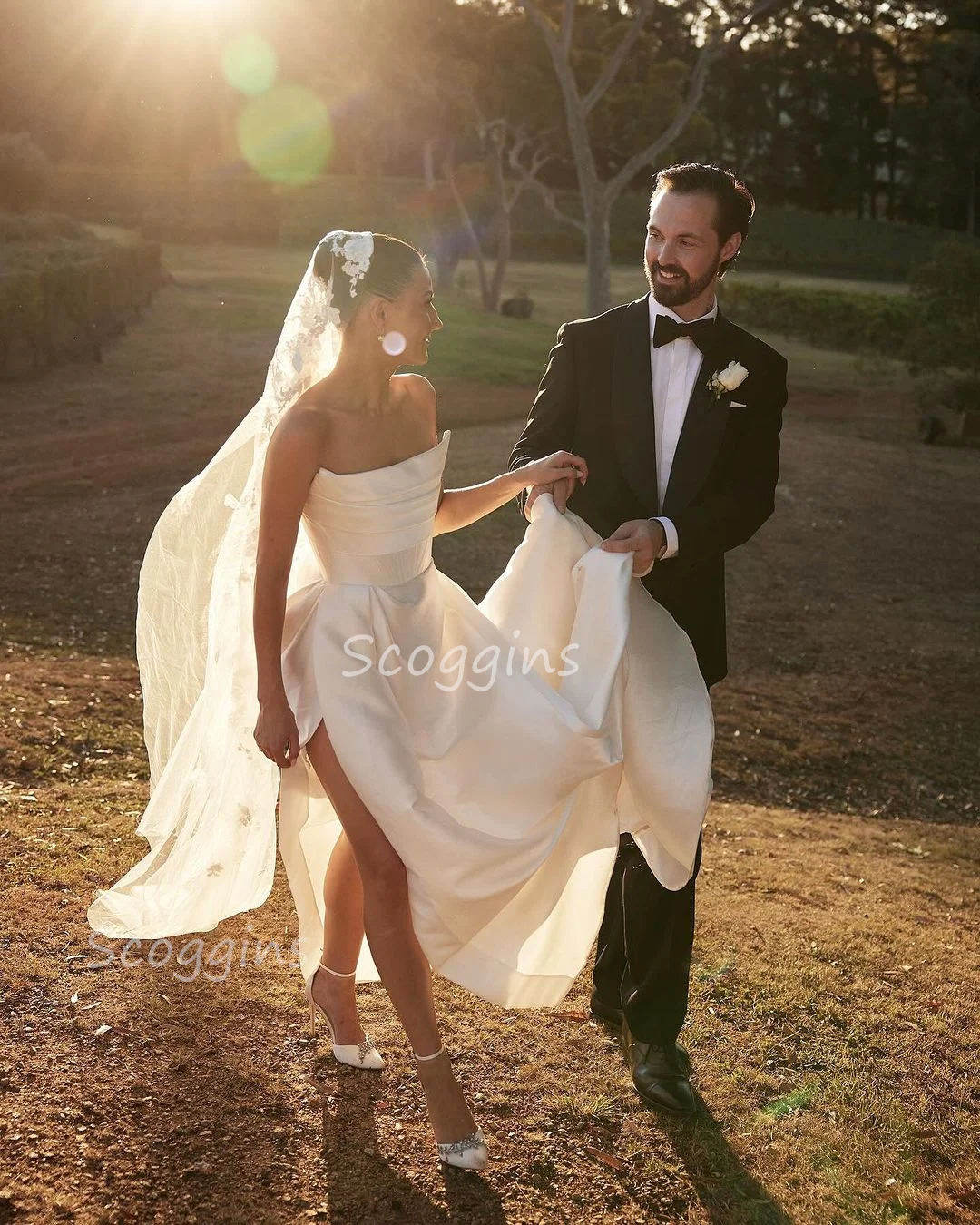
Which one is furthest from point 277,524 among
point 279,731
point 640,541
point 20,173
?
point 20,173

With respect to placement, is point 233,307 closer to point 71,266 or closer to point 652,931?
point 71,266

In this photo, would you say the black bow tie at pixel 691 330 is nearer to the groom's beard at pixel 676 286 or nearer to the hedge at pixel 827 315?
the groom's beard at pixel 676 286

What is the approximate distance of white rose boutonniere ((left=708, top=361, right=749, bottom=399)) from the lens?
3.52 metres

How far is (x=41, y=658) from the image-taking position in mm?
7906

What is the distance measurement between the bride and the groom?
154 millimetres

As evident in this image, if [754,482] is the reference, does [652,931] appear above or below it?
below

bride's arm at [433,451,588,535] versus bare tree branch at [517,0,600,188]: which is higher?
bare tree branch at [517,0,600,188]

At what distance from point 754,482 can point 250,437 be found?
4.79 ft

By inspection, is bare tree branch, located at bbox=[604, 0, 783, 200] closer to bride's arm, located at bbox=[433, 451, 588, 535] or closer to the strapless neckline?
bride's arm, located at bbox=[433, 451, 588, 535]

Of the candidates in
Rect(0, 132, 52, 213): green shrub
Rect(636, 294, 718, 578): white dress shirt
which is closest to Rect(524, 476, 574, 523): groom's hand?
Rect(636, 294, 718, 578): white dress shirt

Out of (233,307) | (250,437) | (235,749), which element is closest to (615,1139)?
(235,749)

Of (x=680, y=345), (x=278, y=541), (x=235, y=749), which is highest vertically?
(x=680, y=345)

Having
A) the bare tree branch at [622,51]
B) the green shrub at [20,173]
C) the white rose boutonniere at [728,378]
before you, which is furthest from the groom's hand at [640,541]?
the green shrub at [20,173]

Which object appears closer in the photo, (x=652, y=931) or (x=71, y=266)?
(x=652, y=931)
